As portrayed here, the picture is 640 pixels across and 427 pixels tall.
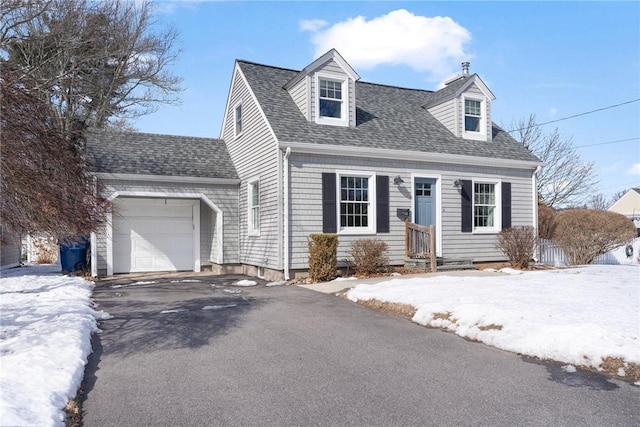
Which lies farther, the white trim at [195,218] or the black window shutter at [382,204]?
the white trim at [195,218]

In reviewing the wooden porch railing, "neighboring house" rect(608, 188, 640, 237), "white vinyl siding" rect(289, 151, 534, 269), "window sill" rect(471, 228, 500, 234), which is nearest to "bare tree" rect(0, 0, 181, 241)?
"white vinyl siding" rect(289, 151, 534, 269)

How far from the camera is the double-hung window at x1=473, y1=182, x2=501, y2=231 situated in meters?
14.6

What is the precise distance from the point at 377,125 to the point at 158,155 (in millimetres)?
6872

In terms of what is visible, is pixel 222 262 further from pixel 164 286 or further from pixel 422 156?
pixel 422 156

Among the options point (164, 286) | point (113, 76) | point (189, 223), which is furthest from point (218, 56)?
point (164, 286)

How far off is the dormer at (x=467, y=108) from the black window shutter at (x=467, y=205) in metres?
1.97

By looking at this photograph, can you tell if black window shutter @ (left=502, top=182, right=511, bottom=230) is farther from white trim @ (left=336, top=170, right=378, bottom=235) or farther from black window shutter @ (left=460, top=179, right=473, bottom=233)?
white trim @ (left=336, top=170, right=378, bottom=235)

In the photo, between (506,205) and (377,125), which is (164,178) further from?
(506,205)

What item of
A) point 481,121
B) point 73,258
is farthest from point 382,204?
point 73,258

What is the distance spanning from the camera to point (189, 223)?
15.4 metres

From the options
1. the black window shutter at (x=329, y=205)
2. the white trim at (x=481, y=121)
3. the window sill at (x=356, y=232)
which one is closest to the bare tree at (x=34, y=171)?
the black window shutter at (x=329, y=205)

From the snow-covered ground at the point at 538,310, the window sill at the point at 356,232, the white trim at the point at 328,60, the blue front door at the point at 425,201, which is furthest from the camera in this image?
the blue front door at the point at 425,201

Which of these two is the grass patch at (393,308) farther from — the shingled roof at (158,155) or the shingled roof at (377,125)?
the shingled roof at (158,155)

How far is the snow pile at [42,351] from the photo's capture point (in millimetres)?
3504
